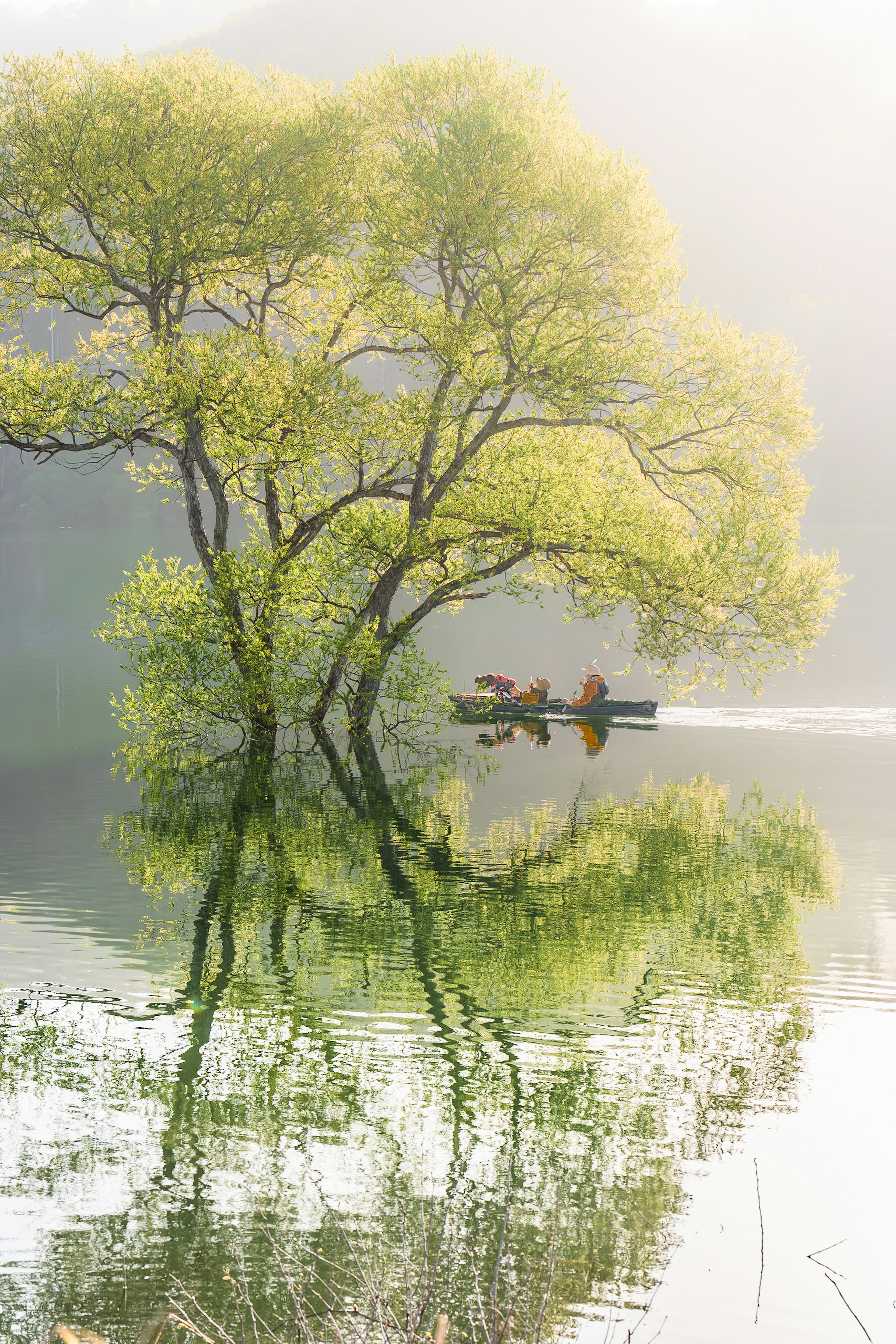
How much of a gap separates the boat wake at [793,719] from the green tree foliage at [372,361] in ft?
18.1

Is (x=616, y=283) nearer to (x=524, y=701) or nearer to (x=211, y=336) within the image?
(x=211, y=336)

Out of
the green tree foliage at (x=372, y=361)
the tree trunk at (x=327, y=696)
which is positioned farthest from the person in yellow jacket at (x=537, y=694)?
the tree trunk at (x=327, y=696)

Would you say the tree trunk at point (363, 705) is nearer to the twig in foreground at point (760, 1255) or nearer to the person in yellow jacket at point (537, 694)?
the person in yellow jacket at point (537, 694)

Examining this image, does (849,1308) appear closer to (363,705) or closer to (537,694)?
(363,705)

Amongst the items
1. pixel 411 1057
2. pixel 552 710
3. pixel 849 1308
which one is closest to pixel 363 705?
pixel 552 710

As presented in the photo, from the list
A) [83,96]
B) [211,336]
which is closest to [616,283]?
[211,336]

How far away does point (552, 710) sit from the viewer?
117 feet

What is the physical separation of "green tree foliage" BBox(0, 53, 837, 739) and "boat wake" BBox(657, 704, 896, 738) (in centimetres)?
Result: 551

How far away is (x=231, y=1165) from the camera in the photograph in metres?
8.12

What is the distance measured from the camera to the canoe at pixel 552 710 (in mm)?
34906

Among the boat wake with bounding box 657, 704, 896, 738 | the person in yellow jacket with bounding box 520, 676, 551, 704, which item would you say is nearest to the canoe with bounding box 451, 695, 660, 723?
the person in yellow jacket with bounding box 520, 676, 551, 704

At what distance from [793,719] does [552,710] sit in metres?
6.73

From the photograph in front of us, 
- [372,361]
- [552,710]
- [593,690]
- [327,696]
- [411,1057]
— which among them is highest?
[372,361]

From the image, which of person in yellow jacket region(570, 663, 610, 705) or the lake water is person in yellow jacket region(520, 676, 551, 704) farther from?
the lake water
